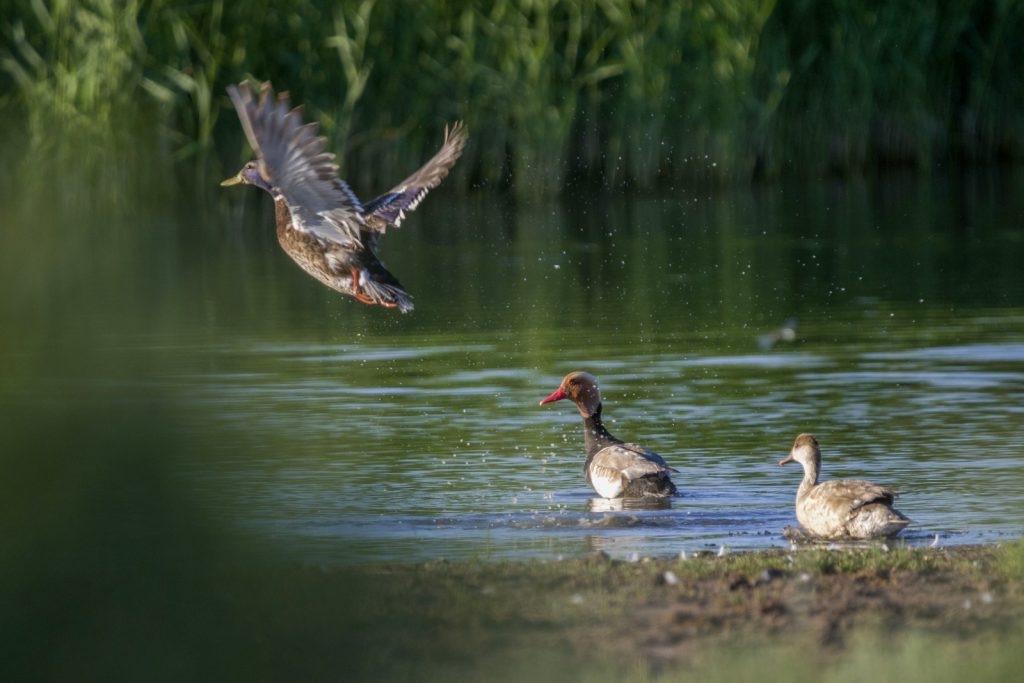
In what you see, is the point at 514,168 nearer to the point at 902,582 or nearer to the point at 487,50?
the point at 487,50

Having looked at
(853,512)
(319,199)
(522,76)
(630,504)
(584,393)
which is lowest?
(630,504)

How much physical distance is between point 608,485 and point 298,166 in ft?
7.40

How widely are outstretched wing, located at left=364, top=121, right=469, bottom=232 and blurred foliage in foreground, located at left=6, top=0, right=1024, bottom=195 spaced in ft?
42.0

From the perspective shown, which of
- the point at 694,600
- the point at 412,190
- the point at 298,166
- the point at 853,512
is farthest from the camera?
the point at 412,190

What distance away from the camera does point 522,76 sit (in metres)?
24.5

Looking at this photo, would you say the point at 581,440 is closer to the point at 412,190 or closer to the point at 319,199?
the point at 412,190

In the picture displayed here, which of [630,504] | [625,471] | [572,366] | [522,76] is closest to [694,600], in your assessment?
[630,504]

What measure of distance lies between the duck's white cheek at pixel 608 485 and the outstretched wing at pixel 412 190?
169 cm

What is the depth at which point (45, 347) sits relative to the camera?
534cm

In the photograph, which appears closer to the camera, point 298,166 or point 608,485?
point 298,166

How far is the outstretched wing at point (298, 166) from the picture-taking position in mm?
8570

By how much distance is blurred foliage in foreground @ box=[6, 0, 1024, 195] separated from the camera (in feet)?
75.6

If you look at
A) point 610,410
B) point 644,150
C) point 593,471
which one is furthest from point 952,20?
point 593,471

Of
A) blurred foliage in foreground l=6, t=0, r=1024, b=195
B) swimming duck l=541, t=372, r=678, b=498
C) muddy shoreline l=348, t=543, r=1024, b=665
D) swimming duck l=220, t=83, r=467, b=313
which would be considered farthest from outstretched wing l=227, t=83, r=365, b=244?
blurred foliage in foreground l=6, t=0, r=1024, b=195
